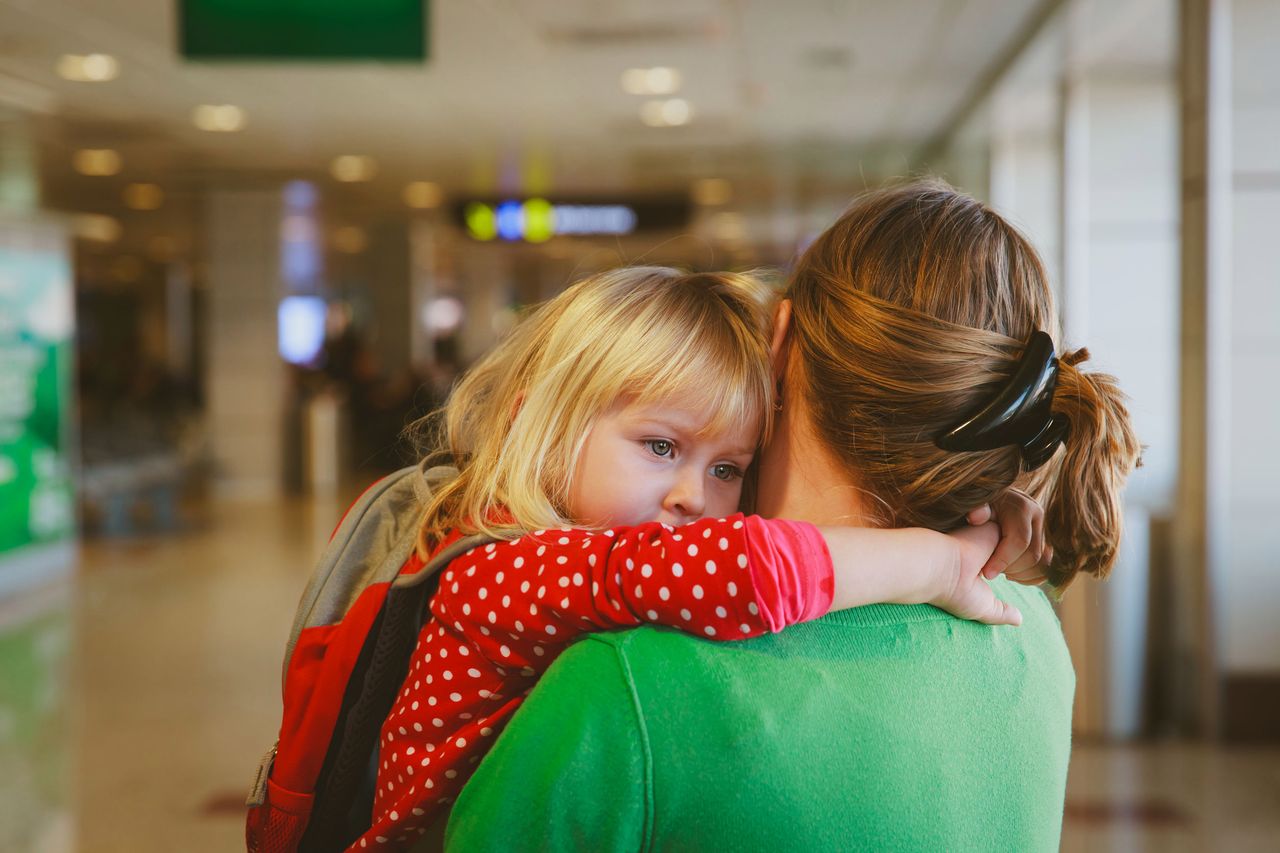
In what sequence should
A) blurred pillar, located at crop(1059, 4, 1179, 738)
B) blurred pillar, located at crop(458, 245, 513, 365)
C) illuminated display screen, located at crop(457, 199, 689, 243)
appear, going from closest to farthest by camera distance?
blurred pillar, located at crop(1059, 4, 1179, 738), illuminated display screen, located at crop(457, 199, 689, 243), blurred pillar, located at crop(458, 245, 513, 365)

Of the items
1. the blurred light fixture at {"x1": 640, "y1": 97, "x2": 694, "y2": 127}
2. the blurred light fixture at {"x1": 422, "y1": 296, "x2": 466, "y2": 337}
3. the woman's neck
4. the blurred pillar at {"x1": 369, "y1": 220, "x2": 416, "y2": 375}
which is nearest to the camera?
the woman's neck

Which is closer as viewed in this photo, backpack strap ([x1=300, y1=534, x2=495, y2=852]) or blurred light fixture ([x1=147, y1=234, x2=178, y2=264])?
backpack strap ([x1=300, y1=534, x2=495, y2=852])

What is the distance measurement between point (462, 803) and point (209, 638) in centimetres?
598

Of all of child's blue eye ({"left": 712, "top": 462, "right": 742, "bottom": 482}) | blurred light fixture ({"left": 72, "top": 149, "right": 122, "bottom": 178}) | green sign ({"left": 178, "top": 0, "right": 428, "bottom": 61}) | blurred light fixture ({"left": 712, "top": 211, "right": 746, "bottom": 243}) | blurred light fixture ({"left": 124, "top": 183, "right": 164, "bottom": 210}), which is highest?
blurred light fixture ({"left": 712, "top": 211, "right": 746, "bottom": 243})

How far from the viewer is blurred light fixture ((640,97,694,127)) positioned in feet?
27.9

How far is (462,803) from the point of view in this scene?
0.92 metres

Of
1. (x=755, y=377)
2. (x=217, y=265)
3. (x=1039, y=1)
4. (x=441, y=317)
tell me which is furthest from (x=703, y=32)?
(x=441, y=317)

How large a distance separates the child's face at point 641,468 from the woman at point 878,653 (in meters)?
0.08

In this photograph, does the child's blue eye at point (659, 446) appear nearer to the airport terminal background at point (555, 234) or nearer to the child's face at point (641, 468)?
the child's face at point (641, 468)

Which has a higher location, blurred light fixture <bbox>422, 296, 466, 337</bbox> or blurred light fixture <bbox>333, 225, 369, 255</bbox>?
blurred light fixture <bbox>333, 225, 369, 255</bbox>

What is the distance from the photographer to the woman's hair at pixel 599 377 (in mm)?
1160

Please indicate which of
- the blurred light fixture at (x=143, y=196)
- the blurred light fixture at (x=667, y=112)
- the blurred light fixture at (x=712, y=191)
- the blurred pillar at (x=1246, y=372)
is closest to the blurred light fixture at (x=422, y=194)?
the blurred light fixture at (x=143, y=196)

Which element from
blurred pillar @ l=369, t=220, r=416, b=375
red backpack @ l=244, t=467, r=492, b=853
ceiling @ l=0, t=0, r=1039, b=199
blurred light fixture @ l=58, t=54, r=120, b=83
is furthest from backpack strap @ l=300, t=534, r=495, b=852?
blurred pillar @ l=369, t=220, r=416, b=375

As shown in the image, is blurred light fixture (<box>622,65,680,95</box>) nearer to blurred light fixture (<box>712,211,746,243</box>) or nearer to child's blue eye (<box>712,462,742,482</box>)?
child's blue eye (<box>712,462,742,482</box>)
